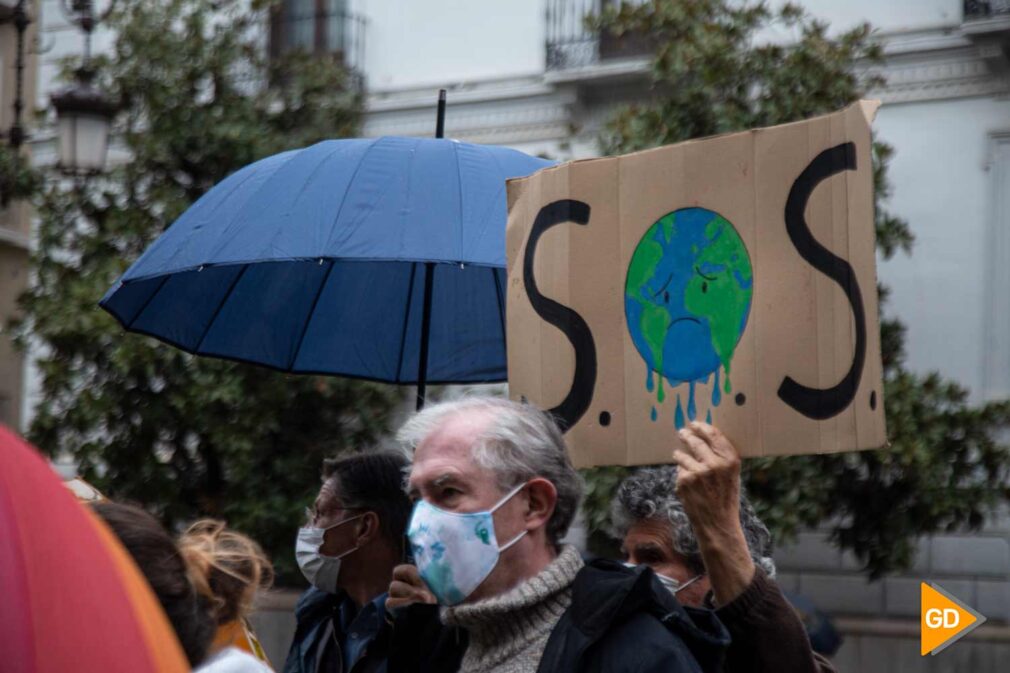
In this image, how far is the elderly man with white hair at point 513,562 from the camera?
97.3 inches

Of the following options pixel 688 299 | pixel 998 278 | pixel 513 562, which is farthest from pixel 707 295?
pixel 998 278

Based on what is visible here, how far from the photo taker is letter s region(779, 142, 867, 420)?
2.63 metres

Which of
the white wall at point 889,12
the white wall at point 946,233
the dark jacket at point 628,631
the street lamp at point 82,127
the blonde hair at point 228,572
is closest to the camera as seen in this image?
the dark jacket at point 628,631

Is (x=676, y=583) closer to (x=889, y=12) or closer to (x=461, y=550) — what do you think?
(x=461, y=550)

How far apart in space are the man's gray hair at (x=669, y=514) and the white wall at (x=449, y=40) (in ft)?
32.2

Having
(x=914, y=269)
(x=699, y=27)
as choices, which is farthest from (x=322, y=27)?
(x=914, y=269)

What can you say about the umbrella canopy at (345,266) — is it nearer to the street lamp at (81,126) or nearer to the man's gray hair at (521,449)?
the man's gray hair at (521,449)

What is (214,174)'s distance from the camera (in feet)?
39.0

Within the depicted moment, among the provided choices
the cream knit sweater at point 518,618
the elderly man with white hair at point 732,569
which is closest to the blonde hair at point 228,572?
the cream knit sweater at point 518,618

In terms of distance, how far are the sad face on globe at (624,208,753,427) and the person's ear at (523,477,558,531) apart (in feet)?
0.85

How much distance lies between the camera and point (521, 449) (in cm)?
278

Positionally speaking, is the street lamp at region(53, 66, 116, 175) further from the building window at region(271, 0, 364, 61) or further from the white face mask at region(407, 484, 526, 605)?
the white face mask at region(407, 484, 526, 605)

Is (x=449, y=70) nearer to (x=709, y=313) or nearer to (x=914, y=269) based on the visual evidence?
(x=914, y=269)

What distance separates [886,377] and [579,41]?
402cm
